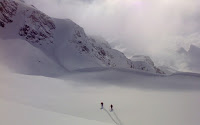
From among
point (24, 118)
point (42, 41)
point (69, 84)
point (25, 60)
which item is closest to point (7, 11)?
point (42, 41)

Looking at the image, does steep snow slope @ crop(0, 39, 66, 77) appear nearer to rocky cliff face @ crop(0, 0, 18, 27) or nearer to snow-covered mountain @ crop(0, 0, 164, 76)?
snow-covered mountain @ crop(0, 0, 164, 76)

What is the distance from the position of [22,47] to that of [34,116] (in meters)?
96.4

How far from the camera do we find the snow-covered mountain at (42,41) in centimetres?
9673

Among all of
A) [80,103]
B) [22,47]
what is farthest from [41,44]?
[80,103]

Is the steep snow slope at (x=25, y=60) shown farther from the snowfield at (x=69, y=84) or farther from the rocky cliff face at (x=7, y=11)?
the rocky cliff face at (x=7, y=11)

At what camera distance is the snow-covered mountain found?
9673 centimetres

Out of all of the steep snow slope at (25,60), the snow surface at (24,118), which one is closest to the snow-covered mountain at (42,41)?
the steep snow slope at (25,60)

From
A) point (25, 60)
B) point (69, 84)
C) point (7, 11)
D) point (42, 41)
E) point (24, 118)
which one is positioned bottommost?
point (24, 118)

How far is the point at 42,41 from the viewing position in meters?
122

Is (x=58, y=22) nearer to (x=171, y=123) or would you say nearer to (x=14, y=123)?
(x=171, y=123)

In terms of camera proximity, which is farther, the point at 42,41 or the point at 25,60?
the point at 42,41

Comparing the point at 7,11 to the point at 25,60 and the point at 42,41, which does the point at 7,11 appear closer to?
the point at 42,41

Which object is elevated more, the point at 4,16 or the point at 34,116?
the point at 4,16

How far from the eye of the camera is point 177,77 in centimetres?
6188
